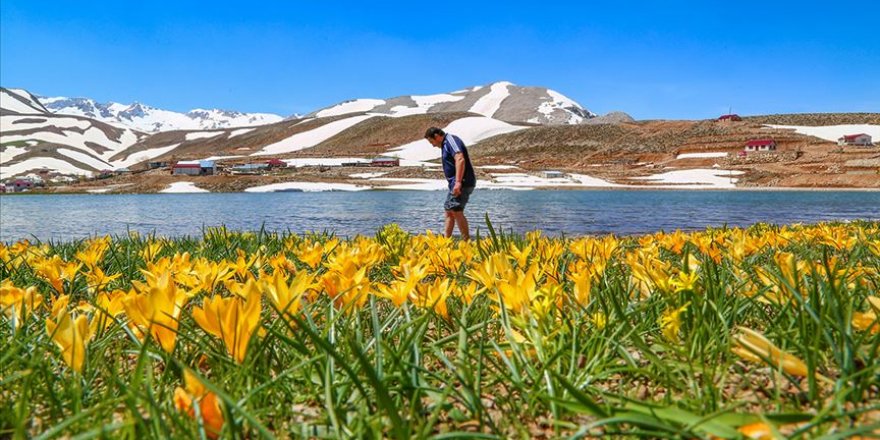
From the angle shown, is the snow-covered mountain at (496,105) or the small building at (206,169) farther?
the snow-covered mountain at (496,105)

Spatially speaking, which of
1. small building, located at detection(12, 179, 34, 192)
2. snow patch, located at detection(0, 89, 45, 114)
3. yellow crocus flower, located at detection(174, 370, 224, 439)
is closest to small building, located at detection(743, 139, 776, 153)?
yellow crocus flower, located at detection(174, 370, 224, 439)

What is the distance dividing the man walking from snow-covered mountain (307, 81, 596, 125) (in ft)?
334

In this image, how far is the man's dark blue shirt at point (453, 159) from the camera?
18.6ft

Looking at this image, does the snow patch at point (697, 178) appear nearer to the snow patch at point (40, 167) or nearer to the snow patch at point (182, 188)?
the snow patch at point (182, 188)

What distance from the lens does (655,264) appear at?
127 cm

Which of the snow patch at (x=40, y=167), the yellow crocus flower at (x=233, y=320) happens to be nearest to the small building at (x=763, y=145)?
the yellow crocus flower at (x=233, y=320)

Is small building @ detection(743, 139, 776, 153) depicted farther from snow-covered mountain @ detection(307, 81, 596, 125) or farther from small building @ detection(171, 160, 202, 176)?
snow-covered mountain @ detection(307, 81, 596, 125)

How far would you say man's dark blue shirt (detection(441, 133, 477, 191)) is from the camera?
223 inches

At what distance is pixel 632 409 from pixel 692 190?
35.2m

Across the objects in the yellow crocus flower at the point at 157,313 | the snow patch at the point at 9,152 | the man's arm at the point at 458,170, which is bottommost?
the yellow crocus flower at the point at 157,313

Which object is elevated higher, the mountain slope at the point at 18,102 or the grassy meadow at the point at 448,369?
the mountain slope at the point at 18,102

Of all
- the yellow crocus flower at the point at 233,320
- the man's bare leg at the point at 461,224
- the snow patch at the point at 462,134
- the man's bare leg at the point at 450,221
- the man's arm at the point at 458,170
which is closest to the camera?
the yellow crocus flower at the point at 233,320

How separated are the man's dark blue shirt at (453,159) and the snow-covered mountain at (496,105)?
101914 mm

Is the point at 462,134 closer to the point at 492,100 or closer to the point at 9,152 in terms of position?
the point at 492,100
